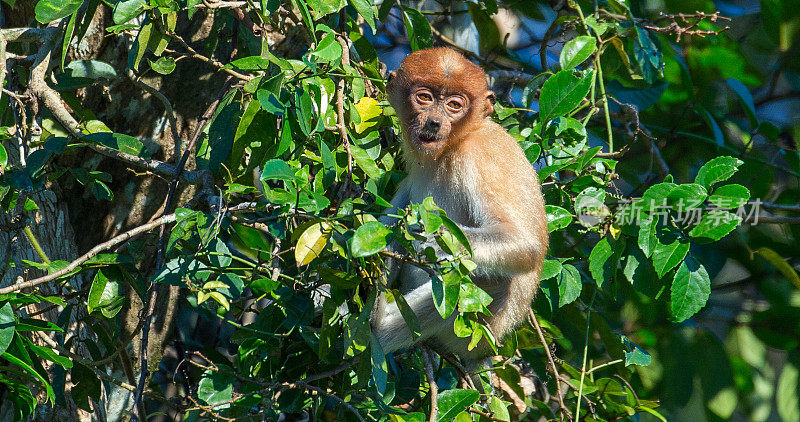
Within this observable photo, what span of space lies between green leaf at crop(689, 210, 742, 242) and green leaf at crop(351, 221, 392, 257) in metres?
1.67

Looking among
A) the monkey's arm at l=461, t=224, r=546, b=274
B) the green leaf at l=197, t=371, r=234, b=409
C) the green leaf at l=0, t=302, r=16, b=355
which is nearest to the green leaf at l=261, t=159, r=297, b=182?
the green leaf at l=197, t=371, r=234, b=409

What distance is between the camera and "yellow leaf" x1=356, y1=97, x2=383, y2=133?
3.88 m

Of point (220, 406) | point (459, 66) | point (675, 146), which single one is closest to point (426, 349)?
point (220, 406)

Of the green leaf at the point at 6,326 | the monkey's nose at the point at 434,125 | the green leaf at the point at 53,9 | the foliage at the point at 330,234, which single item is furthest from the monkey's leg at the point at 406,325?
the green leaf at the point at 53,9

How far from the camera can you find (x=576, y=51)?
4.29m

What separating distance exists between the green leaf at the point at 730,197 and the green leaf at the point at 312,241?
1741 mm

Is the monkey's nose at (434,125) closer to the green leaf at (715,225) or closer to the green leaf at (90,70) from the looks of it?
the green leaf at (715,225)

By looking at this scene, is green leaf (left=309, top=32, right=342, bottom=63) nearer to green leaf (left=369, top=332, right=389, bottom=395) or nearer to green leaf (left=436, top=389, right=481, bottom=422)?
green leaf (left=369, top=332, right=389, bottom=395)

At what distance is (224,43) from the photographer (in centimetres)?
498

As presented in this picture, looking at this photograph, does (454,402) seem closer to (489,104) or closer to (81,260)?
(81,260)

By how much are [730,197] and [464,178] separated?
53.8 inches

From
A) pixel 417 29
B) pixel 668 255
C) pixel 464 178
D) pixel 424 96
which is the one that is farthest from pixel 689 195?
pixel 417 29

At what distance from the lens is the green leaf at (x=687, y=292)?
3441 millimetres

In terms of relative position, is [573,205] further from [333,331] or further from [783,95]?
[783,95]
